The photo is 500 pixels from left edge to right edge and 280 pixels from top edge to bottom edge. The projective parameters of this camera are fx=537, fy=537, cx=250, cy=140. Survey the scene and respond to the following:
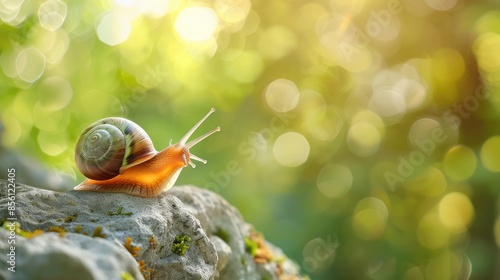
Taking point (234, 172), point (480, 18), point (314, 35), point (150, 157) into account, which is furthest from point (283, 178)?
point (150, 157)

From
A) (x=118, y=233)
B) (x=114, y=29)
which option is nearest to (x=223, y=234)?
(x=118, y=233)

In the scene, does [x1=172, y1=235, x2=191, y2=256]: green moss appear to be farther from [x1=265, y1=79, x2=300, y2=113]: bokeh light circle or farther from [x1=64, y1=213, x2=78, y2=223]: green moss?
[x1=265, y1=79, x2=300, y2=113]: bokeh light circle

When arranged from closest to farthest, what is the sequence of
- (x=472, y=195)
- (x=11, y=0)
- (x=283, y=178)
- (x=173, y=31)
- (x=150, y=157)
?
(x=150, y=157), (x=11, y=0), (x=472, y=195), (x=173, y=31), (x=283, y=178)

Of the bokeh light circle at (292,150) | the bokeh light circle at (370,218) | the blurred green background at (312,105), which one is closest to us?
the blurred green background at (312,105)

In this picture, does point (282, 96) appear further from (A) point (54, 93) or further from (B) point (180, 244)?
(B) point (180, 244)

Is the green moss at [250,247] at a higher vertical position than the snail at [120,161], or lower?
lower

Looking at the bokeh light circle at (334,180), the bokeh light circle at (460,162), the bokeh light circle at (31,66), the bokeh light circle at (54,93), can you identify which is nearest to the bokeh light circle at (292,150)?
the bokeh light circle at (334,180)

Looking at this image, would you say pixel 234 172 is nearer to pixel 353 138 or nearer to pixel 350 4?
pixel 353 138

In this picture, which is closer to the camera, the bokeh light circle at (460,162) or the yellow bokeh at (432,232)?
the bokeh light circle at (460,162)

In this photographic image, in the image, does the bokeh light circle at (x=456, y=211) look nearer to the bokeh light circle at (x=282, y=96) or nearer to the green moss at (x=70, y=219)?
the bokeh light circle at (x=282, y=96)
